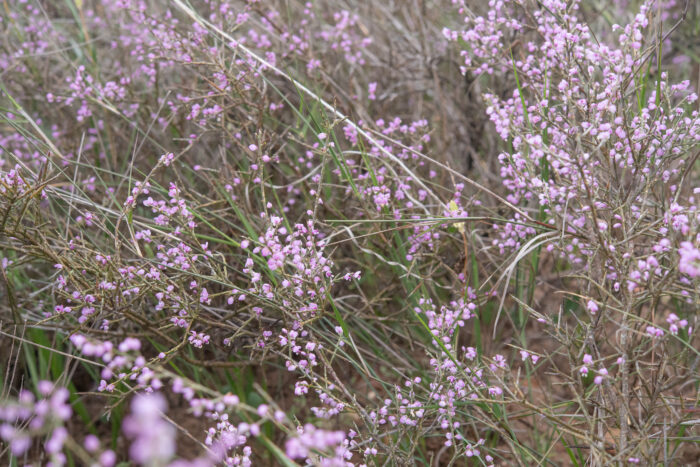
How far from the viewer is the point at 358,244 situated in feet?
7.02

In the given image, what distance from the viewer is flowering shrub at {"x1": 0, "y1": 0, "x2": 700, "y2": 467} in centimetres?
160

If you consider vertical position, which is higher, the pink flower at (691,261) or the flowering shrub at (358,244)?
the pink flower at (691,261)

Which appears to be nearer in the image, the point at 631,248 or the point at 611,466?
the point at 611,466

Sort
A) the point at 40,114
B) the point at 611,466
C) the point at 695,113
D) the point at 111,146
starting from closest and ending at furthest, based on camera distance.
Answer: the point at 611,466 < the point at 695,113 < the point at 111,146 < the point at 40,114

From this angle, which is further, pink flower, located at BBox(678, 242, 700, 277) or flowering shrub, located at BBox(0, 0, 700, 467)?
flowering shrub, located at BBox(0, 0, 700, 467)

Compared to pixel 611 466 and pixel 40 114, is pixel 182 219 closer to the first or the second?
pixel 611 466

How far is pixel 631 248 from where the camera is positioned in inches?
62.0

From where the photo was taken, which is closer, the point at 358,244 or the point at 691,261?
the point at 691,261

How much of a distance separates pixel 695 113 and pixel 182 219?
1493 millimetres

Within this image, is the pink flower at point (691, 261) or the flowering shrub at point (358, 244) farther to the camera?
the flowering shrub at point (358, 244)

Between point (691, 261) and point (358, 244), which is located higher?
point (691, 261)

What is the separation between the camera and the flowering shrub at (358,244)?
5.26 ft

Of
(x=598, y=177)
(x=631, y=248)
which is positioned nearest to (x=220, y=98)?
(x=598, y=177)

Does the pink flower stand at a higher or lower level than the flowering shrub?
higher
